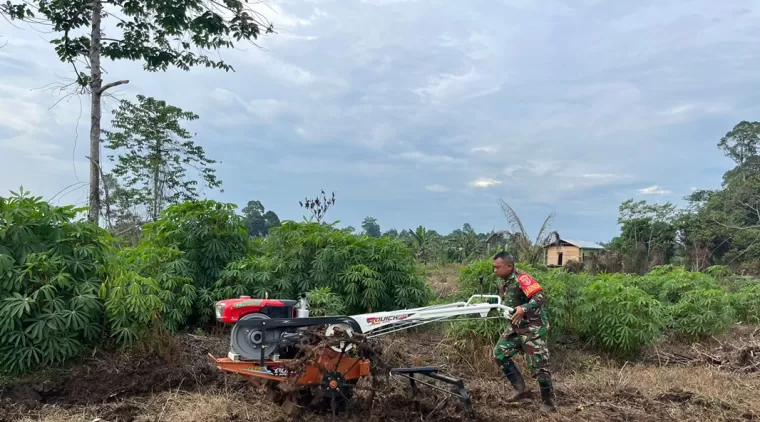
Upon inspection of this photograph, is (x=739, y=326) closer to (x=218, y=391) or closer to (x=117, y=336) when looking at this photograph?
(x=218, y=391)

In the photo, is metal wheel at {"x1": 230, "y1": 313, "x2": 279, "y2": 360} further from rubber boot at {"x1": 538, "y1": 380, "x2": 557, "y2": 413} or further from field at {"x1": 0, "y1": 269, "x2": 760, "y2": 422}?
rubber boot at {"x1": 538, "y1": 380, "x2": 557, "y2": 413}

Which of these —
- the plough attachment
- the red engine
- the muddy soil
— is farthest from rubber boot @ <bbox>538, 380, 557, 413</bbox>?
the red engine

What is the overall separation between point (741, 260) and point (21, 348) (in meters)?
27.0

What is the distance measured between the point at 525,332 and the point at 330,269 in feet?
11.8

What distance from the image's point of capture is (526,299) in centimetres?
554

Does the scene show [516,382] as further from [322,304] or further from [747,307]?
[747,307]

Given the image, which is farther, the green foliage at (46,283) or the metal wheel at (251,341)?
the green foliage at (46,283)

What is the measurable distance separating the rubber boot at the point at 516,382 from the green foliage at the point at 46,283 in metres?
4.50

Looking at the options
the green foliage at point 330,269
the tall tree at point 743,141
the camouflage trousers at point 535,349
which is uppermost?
the tall tree at point 743,141

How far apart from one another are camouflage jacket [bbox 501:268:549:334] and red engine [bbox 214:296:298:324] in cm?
214

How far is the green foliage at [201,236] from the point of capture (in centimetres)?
789

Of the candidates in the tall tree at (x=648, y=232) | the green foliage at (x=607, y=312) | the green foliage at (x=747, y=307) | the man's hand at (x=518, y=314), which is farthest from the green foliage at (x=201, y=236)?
the tall tree at (x=648, y=232)

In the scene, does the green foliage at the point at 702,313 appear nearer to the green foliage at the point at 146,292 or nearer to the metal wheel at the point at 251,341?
the metal wheel at the point at 251,341

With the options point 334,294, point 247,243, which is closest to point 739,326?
point 334,294
